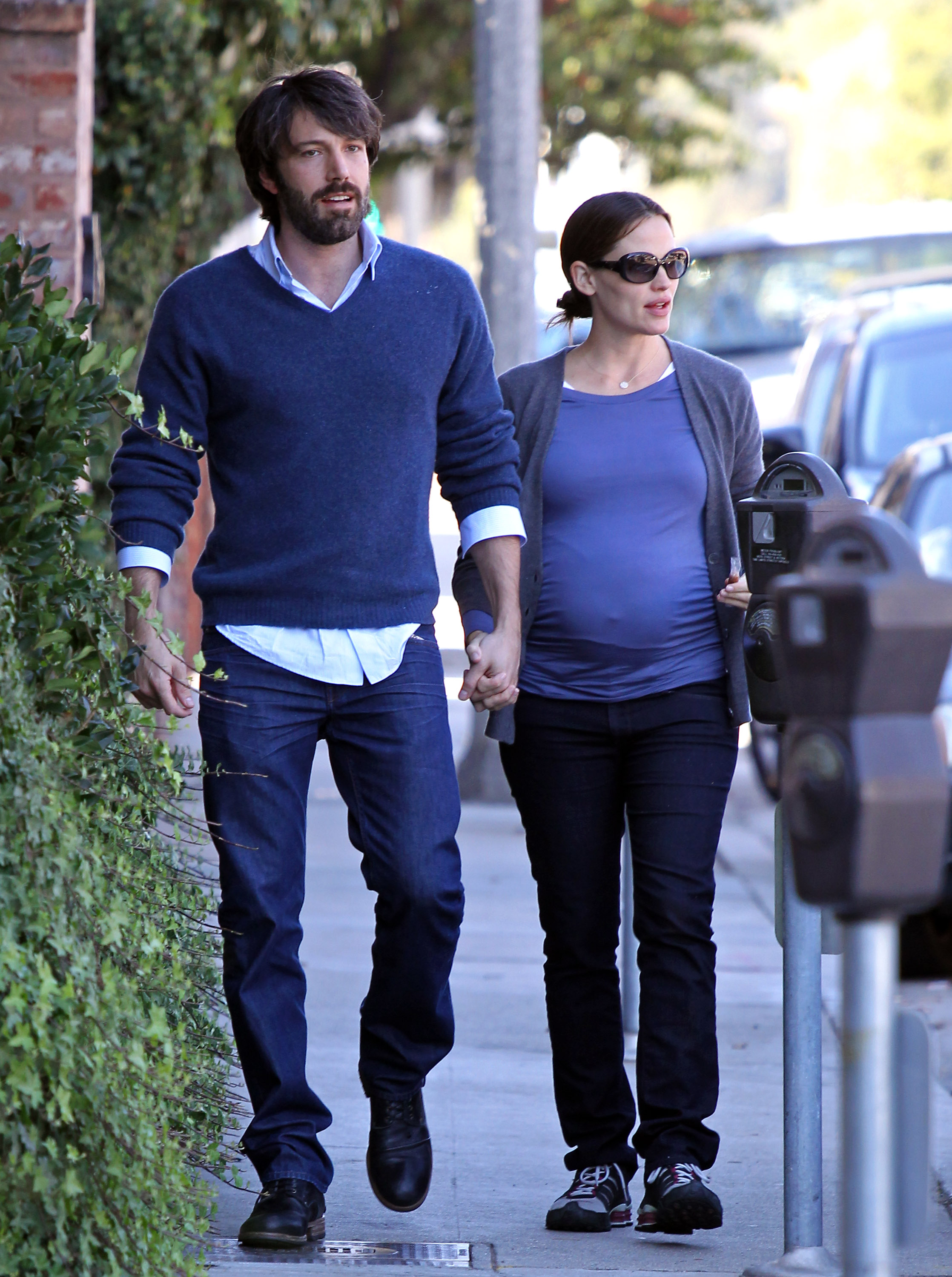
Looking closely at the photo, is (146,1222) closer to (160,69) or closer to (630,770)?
(630,770)

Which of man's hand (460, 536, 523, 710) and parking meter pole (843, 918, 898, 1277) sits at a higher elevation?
man's hand (460, 536, 523, 710)

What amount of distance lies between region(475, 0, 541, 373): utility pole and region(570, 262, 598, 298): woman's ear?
4.93m

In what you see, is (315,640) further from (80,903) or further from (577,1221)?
(577,1221)

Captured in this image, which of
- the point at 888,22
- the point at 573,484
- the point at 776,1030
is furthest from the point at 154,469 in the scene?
the point at 888,22

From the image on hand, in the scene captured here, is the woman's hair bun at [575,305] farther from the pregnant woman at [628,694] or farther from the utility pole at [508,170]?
the utility pole at [508,170]

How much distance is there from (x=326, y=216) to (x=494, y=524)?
24.9 inches

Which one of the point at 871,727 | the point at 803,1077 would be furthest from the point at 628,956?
the point at 871,727

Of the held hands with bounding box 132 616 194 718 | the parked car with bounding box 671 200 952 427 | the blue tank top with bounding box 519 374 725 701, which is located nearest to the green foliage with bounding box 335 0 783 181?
the parked car with bounding box 671 200 952 427

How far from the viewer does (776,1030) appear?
572cm

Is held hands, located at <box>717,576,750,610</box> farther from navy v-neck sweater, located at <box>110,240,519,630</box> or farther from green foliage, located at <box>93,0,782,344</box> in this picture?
green foliage, located at <box>93,0,782,344</box>

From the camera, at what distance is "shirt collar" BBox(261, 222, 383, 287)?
3824mm

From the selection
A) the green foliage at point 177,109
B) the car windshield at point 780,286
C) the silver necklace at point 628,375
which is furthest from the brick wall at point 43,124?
the car windshield at point 780,286

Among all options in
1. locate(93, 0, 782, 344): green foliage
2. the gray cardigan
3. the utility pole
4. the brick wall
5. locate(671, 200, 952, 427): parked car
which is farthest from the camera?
locate(671, 200, 952, 427): parked car

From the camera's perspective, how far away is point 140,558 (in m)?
3.79
